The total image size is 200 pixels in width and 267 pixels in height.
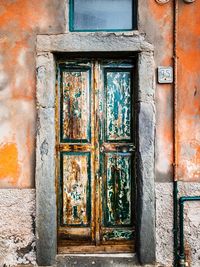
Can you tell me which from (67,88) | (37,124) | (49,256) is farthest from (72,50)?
(49,256)

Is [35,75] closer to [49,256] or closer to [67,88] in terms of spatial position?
[67,88]

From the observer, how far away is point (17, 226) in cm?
468

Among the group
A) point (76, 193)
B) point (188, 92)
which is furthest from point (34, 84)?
point (188, 92)

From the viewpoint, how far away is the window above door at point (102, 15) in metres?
4.80

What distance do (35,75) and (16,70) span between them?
0.23 m

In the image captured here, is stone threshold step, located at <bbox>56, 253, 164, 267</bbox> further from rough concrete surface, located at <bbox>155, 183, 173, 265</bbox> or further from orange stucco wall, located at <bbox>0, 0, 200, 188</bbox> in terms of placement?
orange stucco wall, located at <bbox>0, 0, 200, 188</bbox>

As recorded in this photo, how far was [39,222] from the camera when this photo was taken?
4.63m

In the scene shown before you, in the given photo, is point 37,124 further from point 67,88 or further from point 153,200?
point 153,200

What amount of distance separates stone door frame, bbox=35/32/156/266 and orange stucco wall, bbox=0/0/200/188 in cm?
10

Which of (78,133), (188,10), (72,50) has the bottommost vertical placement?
(78,133)

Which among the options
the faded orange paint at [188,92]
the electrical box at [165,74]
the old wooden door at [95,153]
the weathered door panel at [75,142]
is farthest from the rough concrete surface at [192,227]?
the electrical box at [165,74]

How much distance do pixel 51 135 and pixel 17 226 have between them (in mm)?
1154

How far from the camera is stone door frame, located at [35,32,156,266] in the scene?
462cm

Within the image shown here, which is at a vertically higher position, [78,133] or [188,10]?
[188,10]
